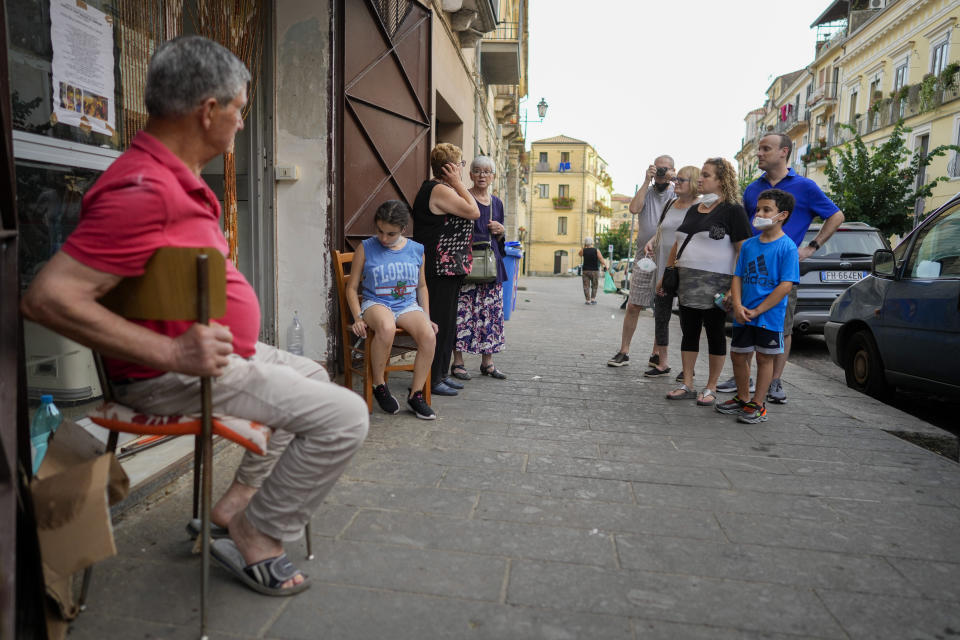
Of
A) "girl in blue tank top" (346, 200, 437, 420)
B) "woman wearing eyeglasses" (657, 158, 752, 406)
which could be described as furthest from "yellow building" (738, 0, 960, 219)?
"girl in blue tank top" (346, 200, 437, 420)

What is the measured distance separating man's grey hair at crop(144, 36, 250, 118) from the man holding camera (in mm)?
4797

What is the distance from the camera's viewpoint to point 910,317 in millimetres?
5090

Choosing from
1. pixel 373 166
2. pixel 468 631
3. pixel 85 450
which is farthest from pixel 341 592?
pixel 373 166

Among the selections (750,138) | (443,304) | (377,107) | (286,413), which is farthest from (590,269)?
(750,138)

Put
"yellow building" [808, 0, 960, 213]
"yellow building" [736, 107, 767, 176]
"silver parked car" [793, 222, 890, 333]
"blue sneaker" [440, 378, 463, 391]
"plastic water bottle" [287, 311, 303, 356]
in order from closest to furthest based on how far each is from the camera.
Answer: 1. "blue sneaker" [440, 378, 463, 391]
2. "plastic water bottle" [287, 311, 303, 356]
3. "silver parked car" [793, 222, 890, 333]
4. "yellow building" [808, 0, 960, 213]
5. "yellow building" [736, 107, 767, 176]

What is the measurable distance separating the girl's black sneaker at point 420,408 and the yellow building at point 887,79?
21533 mm

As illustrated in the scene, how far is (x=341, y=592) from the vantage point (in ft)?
7.05

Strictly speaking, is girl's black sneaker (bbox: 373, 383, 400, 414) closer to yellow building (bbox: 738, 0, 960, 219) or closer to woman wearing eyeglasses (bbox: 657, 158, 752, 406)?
woman wearing eyeglasses (bbox: 657, 158, 752, 406)

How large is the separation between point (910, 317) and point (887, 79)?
34908mm

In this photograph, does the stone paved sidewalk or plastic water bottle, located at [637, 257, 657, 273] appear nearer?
the stone paved sidewalk

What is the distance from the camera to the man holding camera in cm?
621

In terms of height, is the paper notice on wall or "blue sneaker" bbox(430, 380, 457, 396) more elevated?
the paper notice on wall

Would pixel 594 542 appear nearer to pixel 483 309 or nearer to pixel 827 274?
pixel 483 309

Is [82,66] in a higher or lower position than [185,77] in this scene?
higher
